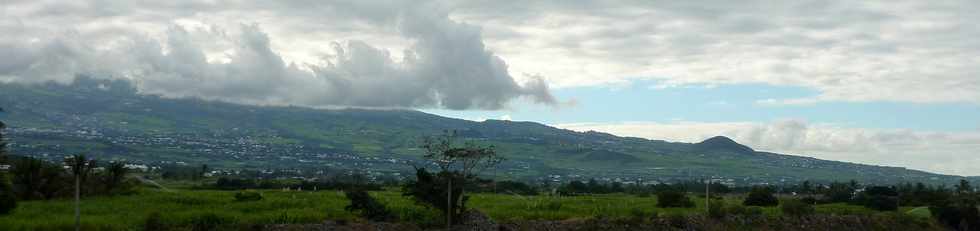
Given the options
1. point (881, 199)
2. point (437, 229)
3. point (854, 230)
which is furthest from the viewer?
point (881, 199)

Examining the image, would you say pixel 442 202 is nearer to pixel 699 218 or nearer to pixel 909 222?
pixel 699 218

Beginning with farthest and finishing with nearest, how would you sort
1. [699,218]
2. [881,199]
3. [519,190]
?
[519,190]
[881,199]
[699,218]

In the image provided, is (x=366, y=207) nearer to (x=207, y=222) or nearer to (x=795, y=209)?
(x=207, y=222)

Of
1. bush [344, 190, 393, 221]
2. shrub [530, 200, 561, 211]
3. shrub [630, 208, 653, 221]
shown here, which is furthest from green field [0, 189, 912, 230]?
bush [344, 190, 393, 221]

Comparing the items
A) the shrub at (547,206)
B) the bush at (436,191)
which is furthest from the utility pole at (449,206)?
the shrub at (547,206)

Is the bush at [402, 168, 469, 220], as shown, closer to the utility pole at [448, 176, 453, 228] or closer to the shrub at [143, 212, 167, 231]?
the utility pole at [448, 176, 453, 228]

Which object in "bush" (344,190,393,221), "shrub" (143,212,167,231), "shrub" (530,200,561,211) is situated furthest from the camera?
"shrub" (530,200,561,211)

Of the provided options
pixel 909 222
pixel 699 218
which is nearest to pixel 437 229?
pixel 699 218

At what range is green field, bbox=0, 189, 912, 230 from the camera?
36.0m

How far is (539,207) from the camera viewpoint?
5206 cm

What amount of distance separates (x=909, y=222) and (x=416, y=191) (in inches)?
1418

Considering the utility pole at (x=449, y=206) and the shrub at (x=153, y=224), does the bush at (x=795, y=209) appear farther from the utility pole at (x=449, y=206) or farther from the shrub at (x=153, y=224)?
the shrub at (x=153, y=224)

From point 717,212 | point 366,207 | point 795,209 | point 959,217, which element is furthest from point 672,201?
point 366,207

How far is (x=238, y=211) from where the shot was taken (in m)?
42.0
